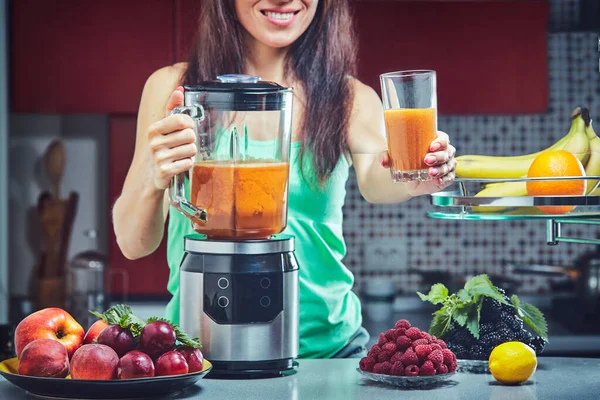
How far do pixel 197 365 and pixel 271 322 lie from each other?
148mm

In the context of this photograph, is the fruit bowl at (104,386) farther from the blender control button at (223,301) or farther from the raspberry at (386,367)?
the raspberry at (386,367)

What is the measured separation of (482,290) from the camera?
150 cm

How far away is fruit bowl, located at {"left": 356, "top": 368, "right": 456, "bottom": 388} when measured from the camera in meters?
1.34

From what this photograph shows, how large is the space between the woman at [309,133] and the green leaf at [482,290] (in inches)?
10.2

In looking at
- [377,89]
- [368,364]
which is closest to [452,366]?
[368,364]

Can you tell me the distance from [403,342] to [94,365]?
433 mm

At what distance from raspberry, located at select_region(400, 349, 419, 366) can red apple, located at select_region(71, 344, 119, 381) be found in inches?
15.8

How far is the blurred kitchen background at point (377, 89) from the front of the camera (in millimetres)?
3066

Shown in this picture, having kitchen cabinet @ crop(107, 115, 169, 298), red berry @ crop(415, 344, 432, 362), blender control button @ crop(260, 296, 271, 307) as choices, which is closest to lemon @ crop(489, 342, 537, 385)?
red berry @ crop(415, 344, 432, 362)

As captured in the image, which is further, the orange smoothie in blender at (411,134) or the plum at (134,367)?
the orange smoothie in blender at (411,134)

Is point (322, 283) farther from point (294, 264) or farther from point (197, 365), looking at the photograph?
point (197, 365)

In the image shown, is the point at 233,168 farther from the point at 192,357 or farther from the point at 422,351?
the point at 422,351

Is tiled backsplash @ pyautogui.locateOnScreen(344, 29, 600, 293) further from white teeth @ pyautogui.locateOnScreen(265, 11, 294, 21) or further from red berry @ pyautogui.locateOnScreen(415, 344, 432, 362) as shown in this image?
red berry @ pyautogui.locateOnScreen(415, 344, 432, 362)

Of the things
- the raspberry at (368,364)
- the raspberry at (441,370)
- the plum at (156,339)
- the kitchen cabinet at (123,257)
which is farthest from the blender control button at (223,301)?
the kitchen cabinet at (123,257)
